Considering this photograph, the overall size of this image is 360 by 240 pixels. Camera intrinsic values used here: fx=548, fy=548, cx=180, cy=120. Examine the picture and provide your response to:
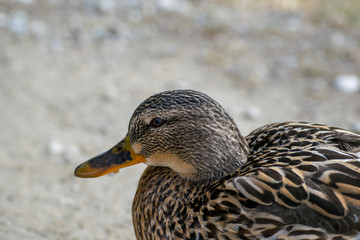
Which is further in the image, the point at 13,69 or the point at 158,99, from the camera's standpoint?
the point at 13,69

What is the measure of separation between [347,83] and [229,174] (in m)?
3.06

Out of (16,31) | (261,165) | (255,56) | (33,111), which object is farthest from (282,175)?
(16,31)

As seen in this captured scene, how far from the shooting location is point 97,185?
4133mm

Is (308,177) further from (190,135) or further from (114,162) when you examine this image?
(114,162)

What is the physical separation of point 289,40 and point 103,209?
3265 millimetres

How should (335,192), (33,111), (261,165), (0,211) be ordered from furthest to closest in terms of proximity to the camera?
(33,111), (0,211), (261,165), (335,192)

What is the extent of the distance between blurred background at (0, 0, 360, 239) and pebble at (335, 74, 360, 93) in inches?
0.4

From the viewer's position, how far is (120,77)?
18.1 feet

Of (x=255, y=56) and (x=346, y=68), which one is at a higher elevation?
(x=255, y=56)

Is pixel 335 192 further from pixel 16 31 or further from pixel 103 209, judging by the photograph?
pixel 16 31

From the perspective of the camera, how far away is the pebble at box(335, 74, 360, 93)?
5.26 metres

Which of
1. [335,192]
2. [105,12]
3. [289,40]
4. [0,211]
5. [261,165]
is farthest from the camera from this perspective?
[105,12]

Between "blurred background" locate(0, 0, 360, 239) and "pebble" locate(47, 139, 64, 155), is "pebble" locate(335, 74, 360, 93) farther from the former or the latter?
"pebble" locate(47, 139, 64, 155)

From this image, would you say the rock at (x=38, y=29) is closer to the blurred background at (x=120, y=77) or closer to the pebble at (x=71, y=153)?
the blurred background at (x=120, y=77)
